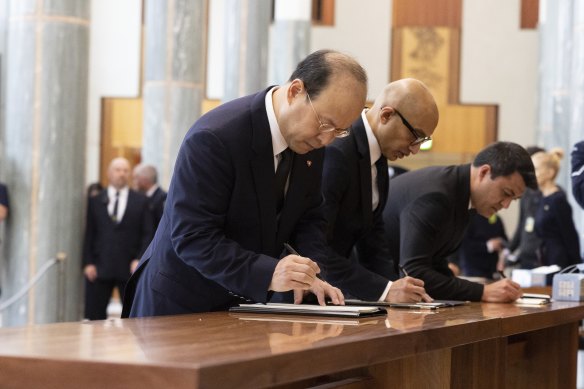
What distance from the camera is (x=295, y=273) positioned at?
9.78 ft

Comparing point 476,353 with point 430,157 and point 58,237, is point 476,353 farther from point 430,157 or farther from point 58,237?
point 430,157

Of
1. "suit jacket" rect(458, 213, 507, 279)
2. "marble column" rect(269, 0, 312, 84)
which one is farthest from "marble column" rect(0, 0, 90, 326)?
"marble column" rect(269, 0, 312, 84)

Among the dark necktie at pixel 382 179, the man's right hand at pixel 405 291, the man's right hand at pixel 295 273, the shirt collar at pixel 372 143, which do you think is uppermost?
the shirt collar at pixel 372 143

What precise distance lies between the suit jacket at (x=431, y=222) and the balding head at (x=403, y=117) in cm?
33

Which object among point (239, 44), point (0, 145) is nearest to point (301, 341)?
point (0, 145)

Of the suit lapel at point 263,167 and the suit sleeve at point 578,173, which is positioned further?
the suit sleeve at point 578,173

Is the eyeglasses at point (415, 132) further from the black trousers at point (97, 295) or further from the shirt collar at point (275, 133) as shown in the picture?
the black trousers at point (97, 295)

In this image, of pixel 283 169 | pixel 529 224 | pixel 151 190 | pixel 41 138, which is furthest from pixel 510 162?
pixel 151 190

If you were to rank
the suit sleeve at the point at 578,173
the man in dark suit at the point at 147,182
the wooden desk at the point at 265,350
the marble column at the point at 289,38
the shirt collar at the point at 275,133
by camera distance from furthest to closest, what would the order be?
1. the marble column at the point at 289,38
2. the man in dark suit at the point at 147,182
3. the suit sleeve at the point at 578,173
4. the shirt collar at the point at 275,133
5. the wooden desk at the point at 265,350

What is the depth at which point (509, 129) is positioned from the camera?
19234mm

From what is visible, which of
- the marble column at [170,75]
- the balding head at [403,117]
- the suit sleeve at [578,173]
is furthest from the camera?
the marble column at [170,75]

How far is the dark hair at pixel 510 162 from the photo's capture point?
4488 mm

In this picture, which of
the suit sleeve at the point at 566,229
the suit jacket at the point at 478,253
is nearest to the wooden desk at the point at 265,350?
the suit sleeve at the point at 566,229

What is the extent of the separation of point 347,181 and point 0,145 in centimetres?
682
